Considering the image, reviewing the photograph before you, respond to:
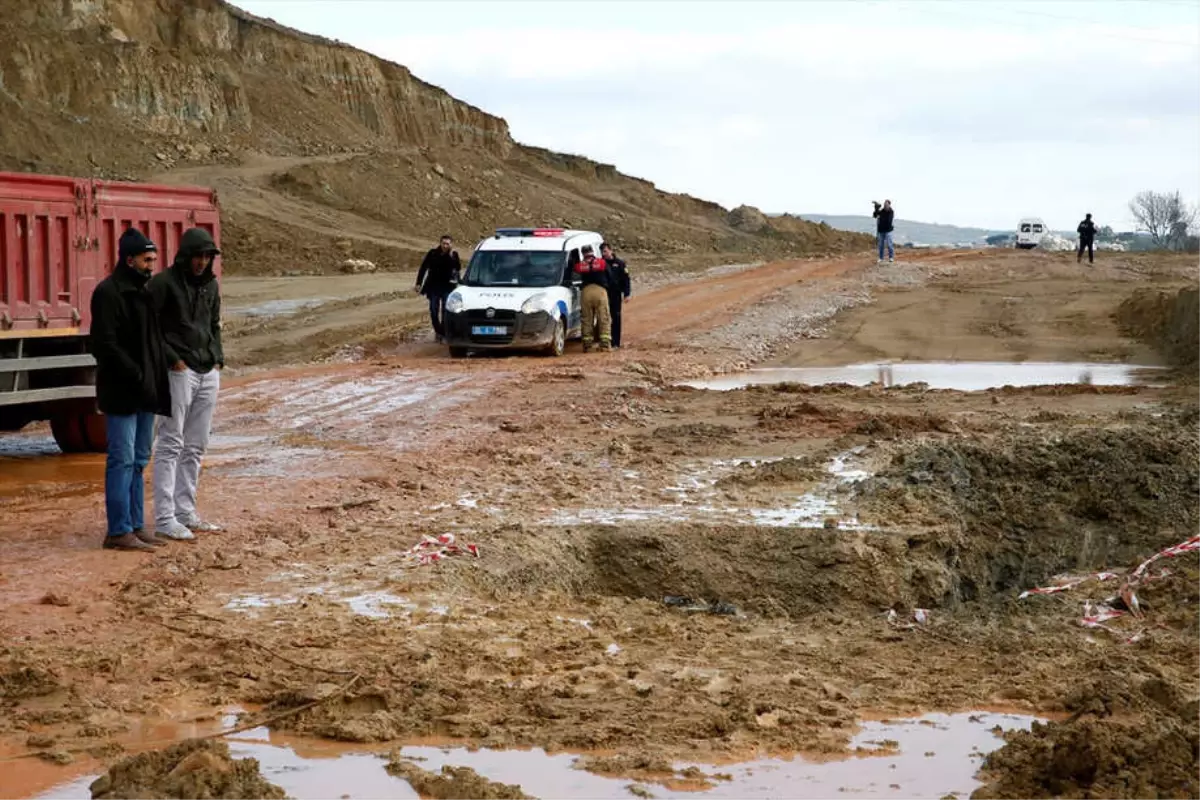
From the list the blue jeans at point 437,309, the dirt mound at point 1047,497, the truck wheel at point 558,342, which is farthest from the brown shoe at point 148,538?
the blue jeans at point 437,309

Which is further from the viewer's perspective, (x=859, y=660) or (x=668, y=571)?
(x=668, y=571)

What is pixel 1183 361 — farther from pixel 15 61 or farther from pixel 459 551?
pixel 15 61

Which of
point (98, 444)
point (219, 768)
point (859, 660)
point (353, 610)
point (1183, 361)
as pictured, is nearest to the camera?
point (219, 768)

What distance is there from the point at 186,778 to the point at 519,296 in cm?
1771

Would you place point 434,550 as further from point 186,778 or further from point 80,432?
point 80,432

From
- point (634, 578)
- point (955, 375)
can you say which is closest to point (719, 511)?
point (634, 578)

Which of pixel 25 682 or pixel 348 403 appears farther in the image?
pixel 348 403

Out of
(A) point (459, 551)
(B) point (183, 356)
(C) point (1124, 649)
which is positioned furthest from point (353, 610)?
(C) point (1124, 649)

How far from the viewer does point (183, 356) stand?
959 cm

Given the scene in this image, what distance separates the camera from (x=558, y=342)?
23.2 meters

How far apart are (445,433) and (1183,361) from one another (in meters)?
12.4

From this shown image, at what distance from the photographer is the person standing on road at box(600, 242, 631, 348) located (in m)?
23.9

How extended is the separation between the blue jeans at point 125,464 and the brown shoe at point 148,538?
32 mm

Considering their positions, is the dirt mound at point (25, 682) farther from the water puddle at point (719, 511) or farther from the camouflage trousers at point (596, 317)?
the camouflage trousers at point (596, 317)
